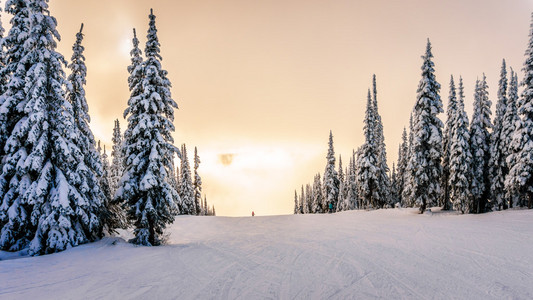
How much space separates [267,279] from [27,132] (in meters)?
14.3

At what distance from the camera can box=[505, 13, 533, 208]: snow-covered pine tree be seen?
25500 mm

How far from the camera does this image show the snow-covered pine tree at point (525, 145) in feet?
83.7

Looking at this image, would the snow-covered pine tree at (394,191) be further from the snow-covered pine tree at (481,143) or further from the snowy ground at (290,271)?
the snowy ground at (290,271)

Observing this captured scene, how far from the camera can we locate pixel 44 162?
13828mm

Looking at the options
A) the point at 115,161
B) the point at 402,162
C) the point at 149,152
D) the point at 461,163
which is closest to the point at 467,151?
the point at 461,163

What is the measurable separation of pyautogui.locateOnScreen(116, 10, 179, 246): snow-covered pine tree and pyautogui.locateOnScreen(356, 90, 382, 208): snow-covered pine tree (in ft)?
98.7

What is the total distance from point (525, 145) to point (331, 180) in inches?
1210

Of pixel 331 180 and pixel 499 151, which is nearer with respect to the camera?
pixel 499 151

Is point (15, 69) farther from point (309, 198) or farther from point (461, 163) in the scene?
point (309, 198)

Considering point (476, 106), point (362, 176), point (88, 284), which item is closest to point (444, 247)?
point (88, 284)

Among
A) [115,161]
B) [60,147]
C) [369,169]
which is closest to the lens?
[60,147]

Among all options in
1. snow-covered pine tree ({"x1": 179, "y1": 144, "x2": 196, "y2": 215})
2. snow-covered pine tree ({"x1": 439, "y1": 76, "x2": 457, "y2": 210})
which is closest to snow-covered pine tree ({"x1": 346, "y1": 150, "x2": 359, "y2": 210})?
snow-covered pine tree ({"x1": 439, "y1": 76, "x2": 457, "y2": 210})

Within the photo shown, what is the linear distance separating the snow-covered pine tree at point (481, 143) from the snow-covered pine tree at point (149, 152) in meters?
35.8

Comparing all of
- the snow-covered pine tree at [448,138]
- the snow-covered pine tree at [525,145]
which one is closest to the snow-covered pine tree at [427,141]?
the snow-covered pine tree at [525,145]
